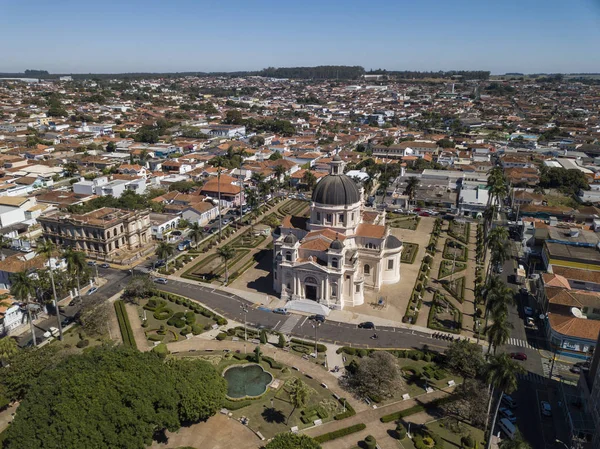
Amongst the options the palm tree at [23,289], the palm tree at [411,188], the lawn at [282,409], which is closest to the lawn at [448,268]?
the palm tree at [411,188]

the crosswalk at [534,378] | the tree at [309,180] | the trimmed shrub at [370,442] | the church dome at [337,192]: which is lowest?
the crosswalk at [534,378]

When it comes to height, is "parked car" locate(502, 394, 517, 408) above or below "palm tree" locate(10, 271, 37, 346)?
below

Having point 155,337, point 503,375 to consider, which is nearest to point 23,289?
point 155,337

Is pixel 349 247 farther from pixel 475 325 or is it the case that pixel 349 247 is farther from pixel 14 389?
pixel 14 389

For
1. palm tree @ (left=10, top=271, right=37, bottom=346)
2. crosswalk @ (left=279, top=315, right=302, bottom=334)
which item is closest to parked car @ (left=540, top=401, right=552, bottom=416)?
crosswalk @ (left=279, top=315, right=302, bottom=334)

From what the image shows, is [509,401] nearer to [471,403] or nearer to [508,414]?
[508,414]

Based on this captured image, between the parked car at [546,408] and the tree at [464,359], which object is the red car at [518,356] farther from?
the parked car at [546,408]

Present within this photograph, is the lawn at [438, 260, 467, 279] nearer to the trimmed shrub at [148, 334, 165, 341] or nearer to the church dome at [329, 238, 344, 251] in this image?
the church dome at [329, 238, 344, 251]
